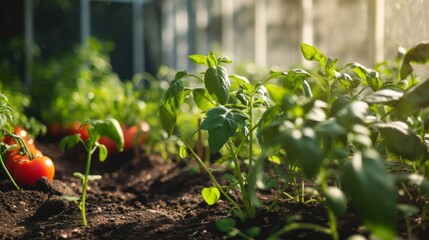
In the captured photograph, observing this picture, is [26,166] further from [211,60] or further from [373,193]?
[373,193]

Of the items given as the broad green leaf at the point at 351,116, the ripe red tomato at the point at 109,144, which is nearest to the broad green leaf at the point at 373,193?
the broad green leaf at the point at 351,116

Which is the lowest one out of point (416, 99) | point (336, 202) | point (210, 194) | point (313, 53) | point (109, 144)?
point (109, 144)

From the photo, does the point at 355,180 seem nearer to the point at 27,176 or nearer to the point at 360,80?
the point at 360,80

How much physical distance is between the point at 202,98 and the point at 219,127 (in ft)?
1.19

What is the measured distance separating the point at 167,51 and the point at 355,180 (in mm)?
7221

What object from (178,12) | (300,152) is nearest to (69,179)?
(300,152)

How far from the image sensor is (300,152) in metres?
1.16

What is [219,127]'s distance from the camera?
161 cm

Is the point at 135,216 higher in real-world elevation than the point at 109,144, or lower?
higher

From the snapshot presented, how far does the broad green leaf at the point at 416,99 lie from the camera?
58.7 inches

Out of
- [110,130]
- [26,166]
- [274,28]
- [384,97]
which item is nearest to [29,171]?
[26,166]

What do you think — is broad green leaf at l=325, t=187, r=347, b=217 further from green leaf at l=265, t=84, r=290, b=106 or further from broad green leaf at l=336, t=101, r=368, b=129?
green leaf at l=265, t=84, r=290, b=106

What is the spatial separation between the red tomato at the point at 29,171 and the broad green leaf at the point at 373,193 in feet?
5.13

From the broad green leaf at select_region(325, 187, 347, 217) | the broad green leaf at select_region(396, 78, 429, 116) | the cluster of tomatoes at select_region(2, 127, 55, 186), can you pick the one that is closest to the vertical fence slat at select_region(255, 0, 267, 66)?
the cluster of tomatoes at select_region(2, 127, 55, 186)
